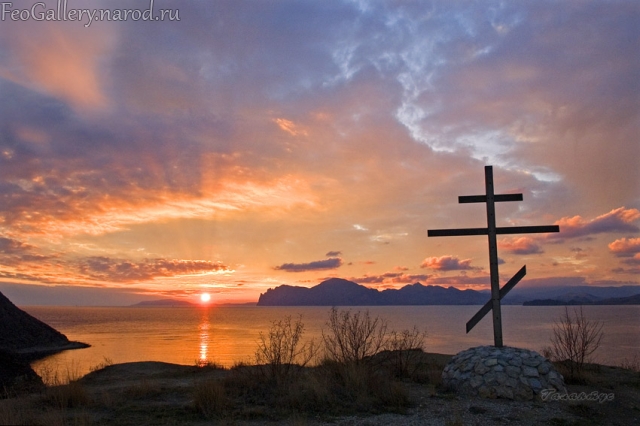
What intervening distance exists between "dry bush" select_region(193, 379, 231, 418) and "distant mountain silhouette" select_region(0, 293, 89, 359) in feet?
138

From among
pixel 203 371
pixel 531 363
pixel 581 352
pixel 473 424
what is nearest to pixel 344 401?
pixel 473 424

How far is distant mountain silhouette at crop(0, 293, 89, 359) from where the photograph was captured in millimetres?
44531

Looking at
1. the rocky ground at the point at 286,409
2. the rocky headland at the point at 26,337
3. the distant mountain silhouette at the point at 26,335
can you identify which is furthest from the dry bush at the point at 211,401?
the distant mountain silhouette at the point at 26,335

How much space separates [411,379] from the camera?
11.8 meters

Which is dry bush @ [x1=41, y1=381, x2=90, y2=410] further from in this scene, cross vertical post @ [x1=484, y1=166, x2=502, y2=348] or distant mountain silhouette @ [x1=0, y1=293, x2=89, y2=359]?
distant mountain silhouette @ [x1=0, y1=293, x2=89, y2=359]

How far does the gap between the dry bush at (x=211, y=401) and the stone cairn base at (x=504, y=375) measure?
4764mm

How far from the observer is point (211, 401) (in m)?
8.45

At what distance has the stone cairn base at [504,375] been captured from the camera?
9148mm

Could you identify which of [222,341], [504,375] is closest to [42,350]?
[222,341]

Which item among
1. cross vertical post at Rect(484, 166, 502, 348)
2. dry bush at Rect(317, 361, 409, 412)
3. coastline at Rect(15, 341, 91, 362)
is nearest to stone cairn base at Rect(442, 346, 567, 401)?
cross vertical post at Rect(484, 166, 502, 348)

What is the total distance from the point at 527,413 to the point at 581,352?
5689mm

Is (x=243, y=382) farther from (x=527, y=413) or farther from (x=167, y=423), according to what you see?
(x=527, y=413)

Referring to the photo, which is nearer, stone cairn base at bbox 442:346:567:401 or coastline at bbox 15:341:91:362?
stone cairn base at bbox 442:346:567:401

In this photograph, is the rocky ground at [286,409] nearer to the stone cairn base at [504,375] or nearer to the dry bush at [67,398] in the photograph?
the dry bush at [67,398]
